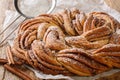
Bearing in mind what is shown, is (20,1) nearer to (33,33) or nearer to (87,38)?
(33,33)

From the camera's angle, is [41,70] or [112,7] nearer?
[41,70]

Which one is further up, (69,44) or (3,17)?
(3,17)

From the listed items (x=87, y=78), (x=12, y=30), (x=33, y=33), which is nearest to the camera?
(x=87, y=78)


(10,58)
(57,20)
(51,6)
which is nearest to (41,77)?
(10,58)

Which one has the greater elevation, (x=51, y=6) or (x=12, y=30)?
(x=51, y=6)

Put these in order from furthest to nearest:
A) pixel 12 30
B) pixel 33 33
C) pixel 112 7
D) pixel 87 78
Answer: pixel 112 7 → pixel 12 30 → pixel 33 33 → pixel 87 78

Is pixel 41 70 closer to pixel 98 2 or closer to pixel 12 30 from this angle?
pixel 12 30

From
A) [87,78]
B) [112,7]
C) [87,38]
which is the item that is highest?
[112,7]

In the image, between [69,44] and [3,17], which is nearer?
[69,44]
